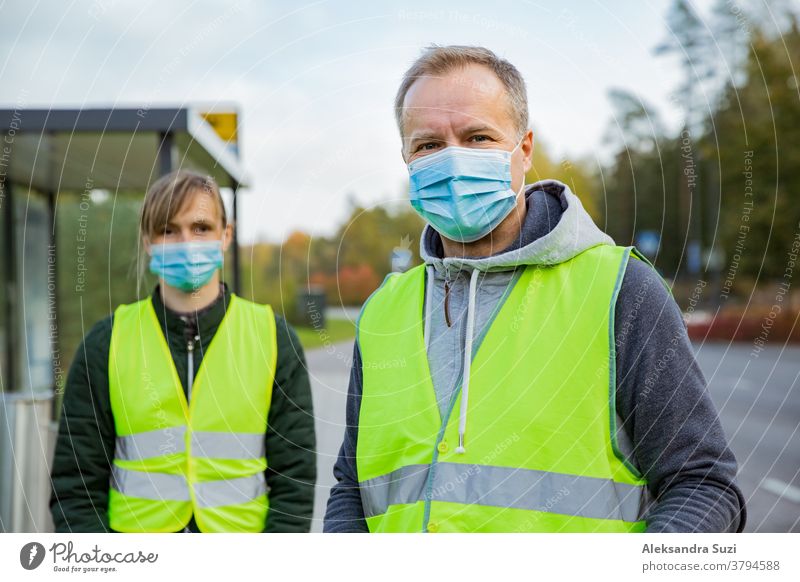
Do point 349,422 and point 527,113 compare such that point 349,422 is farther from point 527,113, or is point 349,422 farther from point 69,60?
point 69,60

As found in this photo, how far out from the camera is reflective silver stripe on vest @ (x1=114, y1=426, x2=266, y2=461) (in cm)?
215

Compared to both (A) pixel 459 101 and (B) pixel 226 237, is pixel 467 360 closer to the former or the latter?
(A) pixel 459 101

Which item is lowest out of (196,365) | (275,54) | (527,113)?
(196,365)

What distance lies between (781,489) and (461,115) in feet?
18.0

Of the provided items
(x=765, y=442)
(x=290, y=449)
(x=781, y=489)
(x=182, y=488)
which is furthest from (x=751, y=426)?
(x=182, y=488)

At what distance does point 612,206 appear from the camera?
2.05 m

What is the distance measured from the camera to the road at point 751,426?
271 cm

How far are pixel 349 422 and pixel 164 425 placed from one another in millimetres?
694

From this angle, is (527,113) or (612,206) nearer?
(527,113)

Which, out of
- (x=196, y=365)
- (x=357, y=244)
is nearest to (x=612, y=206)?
(x=357, y=244)

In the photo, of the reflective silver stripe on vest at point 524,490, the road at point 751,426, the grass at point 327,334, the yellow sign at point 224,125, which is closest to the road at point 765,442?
the road at point 751,426

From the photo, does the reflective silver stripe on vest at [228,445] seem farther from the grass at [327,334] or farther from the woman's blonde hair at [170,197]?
the woman's blonde hair at [170,197]
